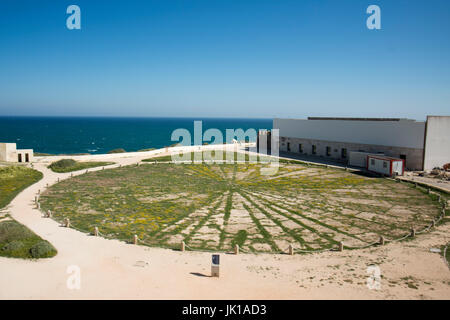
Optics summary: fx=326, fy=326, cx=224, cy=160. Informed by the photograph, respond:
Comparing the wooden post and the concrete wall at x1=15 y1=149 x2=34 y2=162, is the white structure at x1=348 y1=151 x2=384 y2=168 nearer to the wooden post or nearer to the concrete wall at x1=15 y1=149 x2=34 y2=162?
the wooden post

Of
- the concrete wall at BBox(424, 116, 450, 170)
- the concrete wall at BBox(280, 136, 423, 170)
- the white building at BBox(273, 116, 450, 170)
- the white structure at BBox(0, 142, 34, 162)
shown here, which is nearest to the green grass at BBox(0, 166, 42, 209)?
the white structure at BBox(0, 142, 34, 162)

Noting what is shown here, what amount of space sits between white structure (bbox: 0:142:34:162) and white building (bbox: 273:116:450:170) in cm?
3917

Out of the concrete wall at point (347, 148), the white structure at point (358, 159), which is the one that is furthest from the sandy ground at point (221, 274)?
the white structure at point (358, 159)

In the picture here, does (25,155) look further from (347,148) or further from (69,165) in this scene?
(347,148)

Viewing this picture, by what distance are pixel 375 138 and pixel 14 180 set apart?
4248cm

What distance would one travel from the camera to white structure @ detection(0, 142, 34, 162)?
4266 cm

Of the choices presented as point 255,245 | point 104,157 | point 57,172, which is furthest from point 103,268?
point 104,157

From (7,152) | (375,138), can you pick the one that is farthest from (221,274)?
(7,152)

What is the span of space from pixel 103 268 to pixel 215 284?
526 cm

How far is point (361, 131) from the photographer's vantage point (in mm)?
44500

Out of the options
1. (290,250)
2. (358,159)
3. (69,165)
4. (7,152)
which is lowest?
(290,250)

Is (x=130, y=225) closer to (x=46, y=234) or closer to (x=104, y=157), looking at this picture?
(x=46, y=234)

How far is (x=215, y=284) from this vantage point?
13508 mm

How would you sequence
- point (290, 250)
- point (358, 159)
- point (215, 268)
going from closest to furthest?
point (215, 268) → point (290, 250) → point (358, 159)
